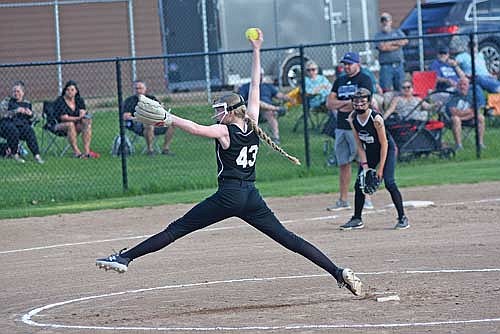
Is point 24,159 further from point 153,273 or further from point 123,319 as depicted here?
point 123,319

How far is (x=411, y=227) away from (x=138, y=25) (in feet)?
54.4

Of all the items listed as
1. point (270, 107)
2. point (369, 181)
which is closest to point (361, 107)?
point (369, 181)

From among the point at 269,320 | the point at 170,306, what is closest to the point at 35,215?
the point at 170,306

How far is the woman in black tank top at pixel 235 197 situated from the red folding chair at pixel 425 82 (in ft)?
45.5

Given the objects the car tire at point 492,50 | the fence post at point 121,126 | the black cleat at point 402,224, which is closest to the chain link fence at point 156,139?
the fence post at point 121,126

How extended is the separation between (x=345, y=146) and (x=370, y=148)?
166 cm

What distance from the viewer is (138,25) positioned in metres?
28.9

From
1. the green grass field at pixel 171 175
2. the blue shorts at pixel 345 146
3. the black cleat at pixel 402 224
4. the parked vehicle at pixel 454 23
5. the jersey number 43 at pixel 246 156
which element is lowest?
the black cleat at pixel 402 224

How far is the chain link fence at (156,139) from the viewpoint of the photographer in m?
18.9

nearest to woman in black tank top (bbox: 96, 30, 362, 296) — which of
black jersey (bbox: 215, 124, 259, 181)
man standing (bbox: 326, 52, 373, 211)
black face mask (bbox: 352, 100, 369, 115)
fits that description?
black jersey (bbox: 215, 124, 259, 181)

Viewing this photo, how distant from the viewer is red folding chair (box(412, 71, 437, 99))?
22.9 m

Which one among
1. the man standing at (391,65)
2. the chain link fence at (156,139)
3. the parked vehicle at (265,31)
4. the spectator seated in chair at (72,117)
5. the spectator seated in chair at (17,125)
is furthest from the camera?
the parked vehicle at (265,31)

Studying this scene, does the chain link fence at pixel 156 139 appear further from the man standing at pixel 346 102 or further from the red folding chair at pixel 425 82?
the man standing at pixel 346 102

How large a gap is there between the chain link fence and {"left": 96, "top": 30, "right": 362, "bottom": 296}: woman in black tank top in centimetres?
880
